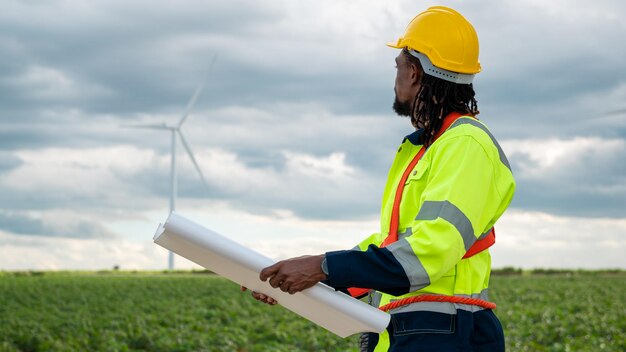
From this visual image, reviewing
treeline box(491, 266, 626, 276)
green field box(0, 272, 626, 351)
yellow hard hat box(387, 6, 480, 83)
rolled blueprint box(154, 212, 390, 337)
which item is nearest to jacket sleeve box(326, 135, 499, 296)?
rolled blueprint box(154, 212, 390, 337)

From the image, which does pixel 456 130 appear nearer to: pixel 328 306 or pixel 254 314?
pixel 328 306

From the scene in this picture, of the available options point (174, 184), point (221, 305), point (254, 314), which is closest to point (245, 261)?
point (254, 314)

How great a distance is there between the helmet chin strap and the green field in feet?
28.0

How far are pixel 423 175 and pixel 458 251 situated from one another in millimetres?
315

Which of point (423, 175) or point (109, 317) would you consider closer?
point (423, 175)

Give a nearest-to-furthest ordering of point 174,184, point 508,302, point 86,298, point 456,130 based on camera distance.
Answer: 1. point 456,130
2. point 508,302
3. point 86,298
4. point 174,184

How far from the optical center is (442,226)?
2.61 metres

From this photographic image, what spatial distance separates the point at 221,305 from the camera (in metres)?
18.5

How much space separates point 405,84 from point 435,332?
0.86m

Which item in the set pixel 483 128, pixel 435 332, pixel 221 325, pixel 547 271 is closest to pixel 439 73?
pixel 483 128

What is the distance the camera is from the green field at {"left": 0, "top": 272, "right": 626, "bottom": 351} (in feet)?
38.8

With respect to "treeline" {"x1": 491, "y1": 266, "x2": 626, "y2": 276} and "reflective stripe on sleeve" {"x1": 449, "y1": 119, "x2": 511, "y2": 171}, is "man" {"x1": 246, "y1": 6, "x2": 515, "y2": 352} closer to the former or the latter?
"reflective stripe on sleeve" {"x1": 449, "y1": 119, "x2": 511, "y2": 171}

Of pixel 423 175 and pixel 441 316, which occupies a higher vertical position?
pixel 423 175

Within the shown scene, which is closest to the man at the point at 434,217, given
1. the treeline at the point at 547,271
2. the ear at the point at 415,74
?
the ear at the point at 415,74
